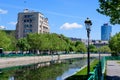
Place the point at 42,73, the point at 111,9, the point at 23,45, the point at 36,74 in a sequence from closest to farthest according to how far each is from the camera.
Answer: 1. the point at 111,9
2. the point at 36,74
3. the point at 42,73
4. the point at 23,45

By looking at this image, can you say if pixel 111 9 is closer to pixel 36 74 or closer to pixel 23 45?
pixel 36 74

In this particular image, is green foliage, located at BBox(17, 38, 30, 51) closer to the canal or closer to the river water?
the canal

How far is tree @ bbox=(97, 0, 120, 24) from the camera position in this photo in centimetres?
2772

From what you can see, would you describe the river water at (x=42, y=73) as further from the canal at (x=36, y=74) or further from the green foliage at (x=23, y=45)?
the green foliage at (x=23, y=45)

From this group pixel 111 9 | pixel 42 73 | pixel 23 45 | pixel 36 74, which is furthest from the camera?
pixel 23 45

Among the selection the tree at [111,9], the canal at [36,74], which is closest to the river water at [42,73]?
the canal at [36,74]

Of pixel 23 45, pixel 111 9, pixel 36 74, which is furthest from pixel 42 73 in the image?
pixel 23 45

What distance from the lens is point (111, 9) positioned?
94.6 ft

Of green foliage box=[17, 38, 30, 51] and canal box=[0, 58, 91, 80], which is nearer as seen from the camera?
canal box=[0, 58, 91, 80]

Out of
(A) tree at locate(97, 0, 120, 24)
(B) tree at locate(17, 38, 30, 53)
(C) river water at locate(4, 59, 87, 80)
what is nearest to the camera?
(A) tree at locate(97, 0, 120, 24)

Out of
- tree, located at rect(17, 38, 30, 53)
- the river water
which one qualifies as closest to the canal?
the river water

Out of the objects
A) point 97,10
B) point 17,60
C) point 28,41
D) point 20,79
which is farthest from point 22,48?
point 97,10

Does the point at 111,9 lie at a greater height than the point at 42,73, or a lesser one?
greater

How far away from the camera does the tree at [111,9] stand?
1091 inches
